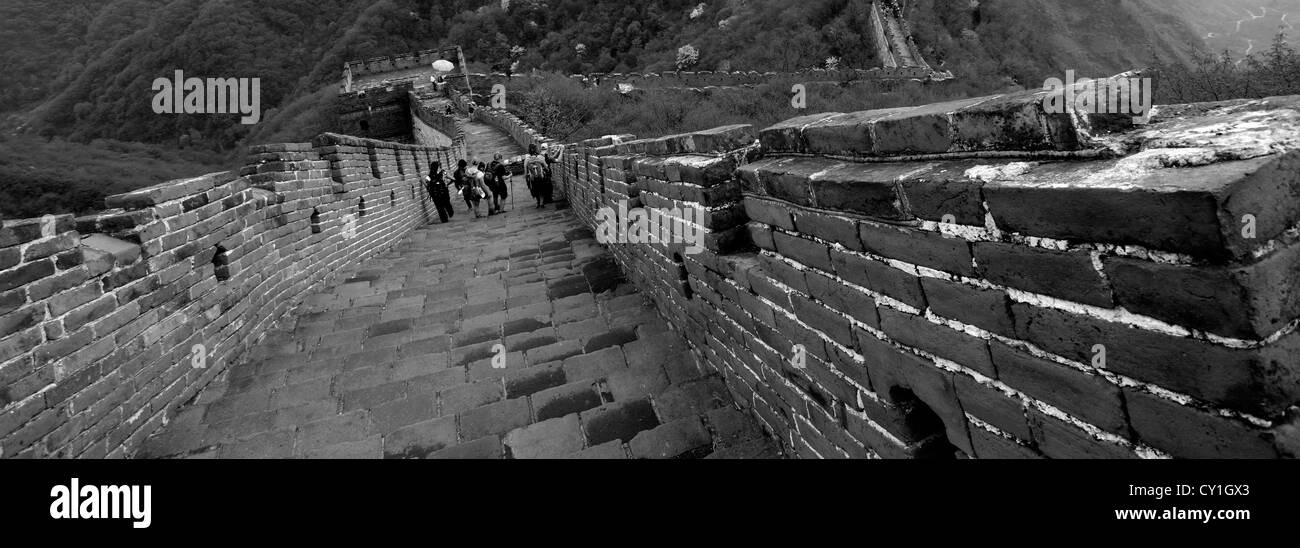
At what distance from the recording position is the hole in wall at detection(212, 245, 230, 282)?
4.01m

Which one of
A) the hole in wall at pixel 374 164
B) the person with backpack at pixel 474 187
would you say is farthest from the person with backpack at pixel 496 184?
the hole in wall at pixel 374 164

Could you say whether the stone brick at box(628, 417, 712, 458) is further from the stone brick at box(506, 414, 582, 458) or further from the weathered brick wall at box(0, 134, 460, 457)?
the weathered brick wall at box(0, 134, 460, 457)

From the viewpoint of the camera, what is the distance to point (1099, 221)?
3.21 feet

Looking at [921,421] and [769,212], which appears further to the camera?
[769,212]

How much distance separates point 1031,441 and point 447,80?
1376 inches

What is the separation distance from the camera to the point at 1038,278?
1.11 meters

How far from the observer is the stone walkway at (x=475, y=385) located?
267 centimetres

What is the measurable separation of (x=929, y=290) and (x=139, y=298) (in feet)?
12.7

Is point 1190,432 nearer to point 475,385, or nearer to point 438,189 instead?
point 475,385

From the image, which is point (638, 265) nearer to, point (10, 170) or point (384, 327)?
point (384, 327)

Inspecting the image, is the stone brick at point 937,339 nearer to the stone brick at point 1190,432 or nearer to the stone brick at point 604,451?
the stone brick at point 1190,432

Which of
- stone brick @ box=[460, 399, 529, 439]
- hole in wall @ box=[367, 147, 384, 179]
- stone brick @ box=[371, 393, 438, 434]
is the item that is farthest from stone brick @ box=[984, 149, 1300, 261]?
hole in wall @ box=[367, 147, 384, 179]

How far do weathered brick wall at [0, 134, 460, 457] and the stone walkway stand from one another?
21cm

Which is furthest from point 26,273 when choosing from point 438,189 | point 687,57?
point 687,57
